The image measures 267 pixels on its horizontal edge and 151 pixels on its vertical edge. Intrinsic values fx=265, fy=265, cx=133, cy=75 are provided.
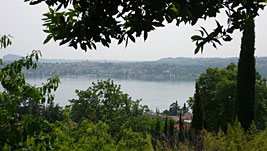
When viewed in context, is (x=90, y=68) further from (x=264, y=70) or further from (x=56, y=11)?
(x=56, y=11)

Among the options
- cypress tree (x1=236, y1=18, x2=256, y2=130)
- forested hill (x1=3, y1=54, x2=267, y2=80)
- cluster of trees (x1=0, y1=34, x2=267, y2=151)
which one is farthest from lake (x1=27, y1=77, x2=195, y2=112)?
cypress tree (x1=236, y1=18, x2=256, y2=130)

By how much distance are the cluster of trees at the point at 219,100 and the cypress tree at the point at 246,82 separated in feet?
8.81

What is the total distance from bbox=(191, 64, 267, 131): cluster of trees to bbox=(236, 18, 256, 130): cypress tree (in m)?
2.69

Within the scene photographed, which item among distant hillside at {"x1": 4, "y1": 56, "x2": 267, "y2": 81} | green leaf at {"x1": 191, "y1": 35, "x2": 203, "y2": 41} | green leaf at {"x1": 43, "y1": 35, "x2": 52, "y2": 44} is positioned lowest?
distant hillside at {"x1": 4, "y1": 56, "x2": 267, "y2": 81}

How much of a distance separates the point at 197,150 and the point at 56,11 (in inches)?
259

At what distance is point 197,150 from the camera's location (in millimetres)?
7004

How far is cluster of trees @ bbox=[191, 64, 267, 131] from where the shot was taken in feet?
52.5

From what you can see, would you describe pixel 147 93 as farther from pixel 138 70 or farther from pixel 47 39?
pixel 47 39

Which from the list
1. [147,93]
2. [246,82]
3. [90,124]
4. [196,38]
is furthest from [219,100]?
[147,93]

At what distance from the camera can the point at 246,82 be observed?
1334 centimetres

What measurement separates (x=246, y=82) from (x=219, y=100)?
4.83 metres

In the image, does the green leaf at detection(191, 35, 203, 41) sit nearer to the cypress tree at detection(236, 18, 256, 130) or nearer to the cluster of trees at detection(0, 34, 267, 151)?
the cluster of trees at detection(0, 34, 267, 151)

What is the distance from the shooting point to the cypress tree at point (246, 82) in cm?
1302

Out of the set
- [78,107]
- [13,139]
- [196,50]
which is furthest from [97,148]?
[78,107]
